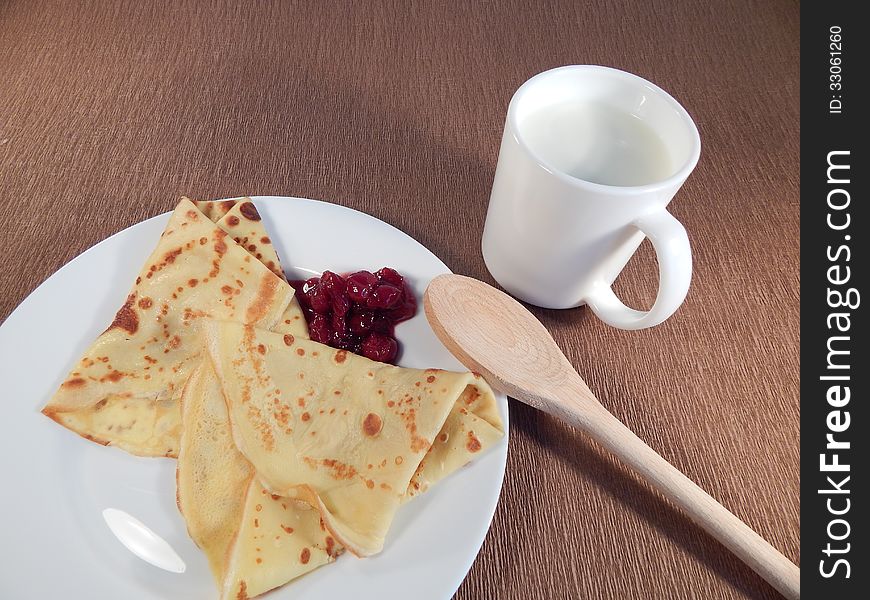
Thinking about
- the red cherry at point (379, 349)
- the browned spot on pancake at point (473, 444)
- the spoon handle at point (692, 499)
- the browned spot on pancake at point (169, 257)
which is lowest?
the spoon handle at point (692, 499)

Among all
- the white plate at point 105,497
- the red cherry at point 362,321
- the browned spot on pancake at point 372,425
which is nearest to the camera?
the white plate at point 105,497

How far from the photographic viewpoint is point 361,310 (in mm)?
892

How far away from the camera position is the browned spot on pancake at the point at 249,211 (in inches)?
38.1

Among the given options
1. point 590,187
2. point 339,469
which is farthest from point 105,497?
point 590,187

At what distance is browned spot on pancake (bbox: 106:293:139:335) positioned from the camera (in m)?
0.85

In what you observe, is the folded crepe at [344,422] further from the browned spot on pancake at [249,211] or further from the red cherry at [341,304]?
the browned spot on pancake at [249,211]

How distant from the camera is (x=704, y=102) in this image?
141 centimetres

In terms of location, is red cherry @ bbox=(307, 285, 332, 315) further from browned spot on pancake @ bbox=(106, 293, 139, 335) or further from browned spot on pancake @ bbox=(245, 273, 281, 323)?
browned spot on pancake @ bbox=(106, 293, 139, 335)

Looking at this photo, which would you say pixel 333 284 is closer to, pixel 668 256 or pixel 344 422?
pixel 344 422

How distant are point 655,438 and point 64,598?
2.57 feet

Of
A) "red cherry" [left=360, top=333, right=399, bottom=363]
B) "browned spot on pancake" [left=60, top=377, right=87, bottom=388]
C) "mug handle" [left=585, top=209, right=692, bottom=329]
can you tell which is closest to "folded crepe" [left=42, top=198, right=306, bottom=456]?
"browned spot on pancake" [left=60, top=377, right=87, bottom=388]

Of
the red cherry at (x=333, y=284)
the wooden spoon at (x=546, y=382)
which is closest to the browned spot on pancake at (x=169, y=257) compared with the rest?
the red cherry at (x=333, y=284)

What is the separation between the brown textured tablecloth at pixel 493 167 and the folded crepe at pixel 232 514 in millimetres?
217

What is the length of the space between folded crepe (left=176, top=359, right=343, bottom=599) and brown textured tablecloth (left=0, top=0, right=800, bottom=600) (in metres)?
0.22
